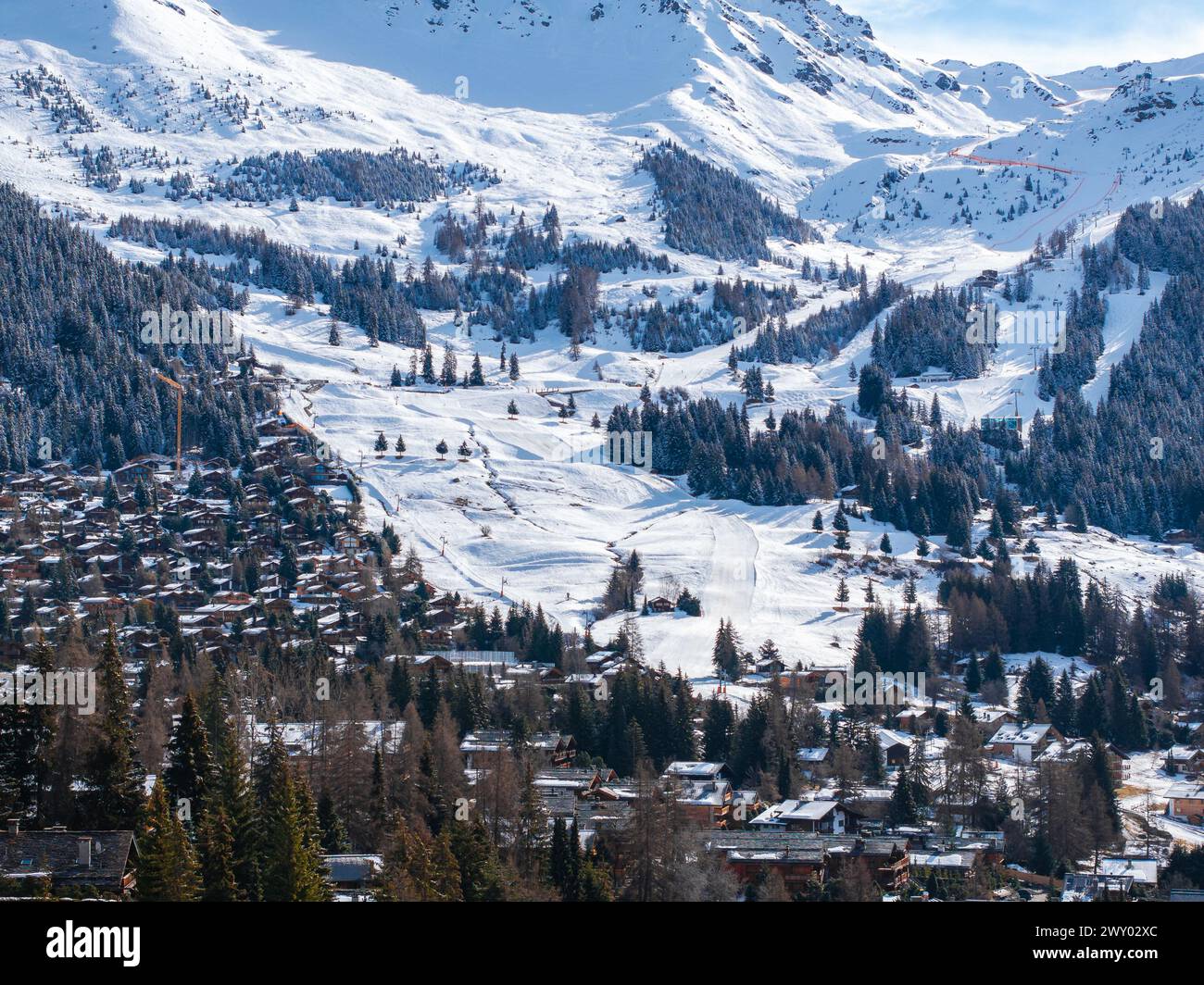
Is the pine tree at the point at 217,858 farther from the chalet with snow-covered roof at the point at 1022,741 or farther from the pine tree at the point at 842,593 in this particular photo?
the pine tree at the point at 842,593

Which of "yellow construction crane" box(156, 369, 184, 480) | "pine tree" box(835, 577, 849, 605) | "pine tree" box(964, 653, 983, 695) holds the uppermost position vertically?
"yellow construction crane" box(156, 369, 184, 480)

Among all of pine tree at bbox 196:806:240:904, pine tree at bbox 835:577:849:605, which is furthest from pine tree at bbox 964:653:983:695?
pine tree at bbox 196:806:240:904

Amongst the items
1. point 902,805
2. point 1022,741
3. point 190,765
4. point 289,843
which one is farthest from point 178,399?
point 289,843

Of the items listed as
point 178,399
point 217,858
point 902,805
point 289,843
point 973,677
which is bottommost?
point 902,805

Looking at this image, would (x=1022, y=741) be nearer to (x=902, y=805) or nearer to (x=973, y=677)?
(x=902, y=805)

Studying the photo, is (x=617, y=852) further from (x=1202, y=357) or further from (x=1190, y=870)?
(x=1202, y=357)

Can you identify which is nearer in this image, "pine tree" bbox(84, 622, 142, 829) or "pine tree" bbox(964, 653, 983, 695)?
"pine tree" bbox(84, 622, 142, 829)

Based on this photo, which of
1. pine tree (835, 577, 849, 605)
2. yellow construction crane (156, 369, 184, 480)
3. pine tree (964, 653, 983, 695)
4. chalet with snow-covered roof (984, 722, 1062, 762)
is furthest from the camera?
yellow construction crane (156, 369, 184, 480)

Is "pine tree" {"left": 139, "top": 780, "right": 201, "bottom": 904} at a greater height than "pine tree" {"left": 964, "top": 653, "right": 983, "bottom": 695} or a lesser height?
greater

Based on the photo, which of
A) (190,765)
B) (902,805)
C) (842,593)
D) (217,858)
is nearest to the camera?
(217,858)

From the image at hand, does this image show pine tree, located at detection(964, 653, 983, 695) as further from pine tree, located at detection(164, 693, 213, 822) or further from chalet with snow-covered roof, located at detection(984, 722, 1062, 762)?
pine tree, located at detection(164, 693, 213, 822)

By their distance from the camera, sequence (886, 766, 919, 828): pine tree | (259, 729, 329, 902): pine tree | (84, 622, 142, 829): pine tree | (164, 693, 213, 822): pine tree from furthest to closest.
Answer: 1. (886, 766, 919, 828): pine tree
2. (164, 693, 213, 822): pine tree
3. (84, 622, 142, 829): pine tree
4. (259, 729, 329, 902): pine tree
